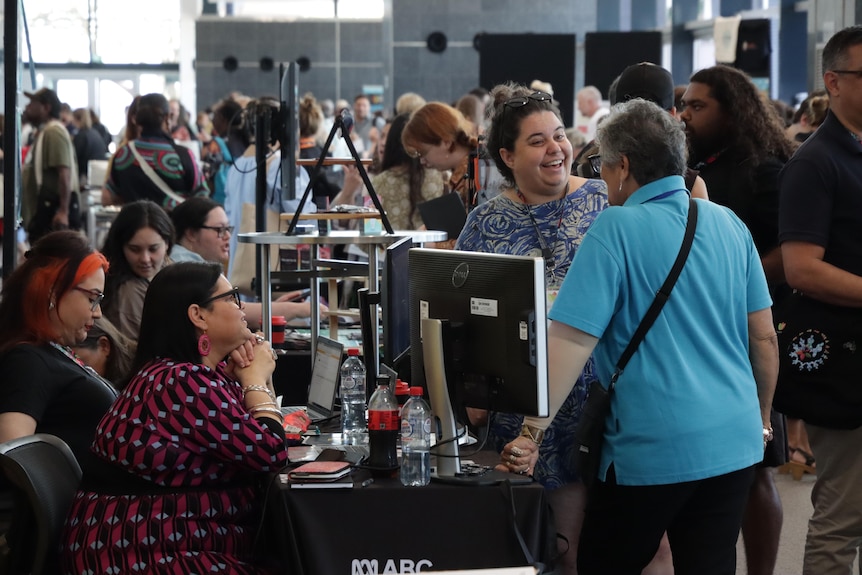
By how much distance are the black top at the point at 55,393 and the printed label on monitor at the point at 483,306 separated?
3.56ft

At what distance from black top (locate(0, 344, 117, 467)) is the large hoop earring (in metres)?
0.43

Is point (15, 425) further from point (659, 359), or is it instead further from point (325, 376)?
point (659, 359)

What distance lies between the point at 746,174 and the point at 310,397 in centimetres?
152

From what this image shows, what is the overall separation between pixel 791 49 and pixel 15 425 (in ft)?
35.3

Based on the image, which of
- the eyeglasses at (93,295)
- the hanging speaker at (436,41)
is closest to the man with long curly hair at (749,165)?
the eyeglasses at (93,295)

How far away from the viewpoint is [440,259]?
8.20 feet

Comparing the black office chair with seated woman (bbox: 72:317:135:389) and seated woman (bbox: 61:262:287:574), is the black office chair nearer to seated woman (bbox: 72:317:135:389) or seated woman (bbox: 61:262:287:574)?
seated woman (bbox: 61:262:287:574)

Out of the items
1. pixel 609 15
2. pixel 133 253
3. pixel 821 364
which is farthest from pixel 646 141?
pixel 609 15

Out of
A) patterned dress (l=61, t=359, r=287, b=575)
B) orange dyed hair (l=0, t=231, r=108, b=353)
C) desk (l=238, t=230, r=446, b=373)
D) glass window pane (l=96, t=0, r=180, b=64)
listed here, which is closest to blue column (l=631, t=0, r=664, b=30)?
glass window pane (l=96, t=0, r=180, b=64)

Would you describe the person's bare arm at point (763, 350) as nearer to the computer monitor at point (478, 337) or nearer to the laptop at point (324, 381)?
the computer monitor at point (478, 337)

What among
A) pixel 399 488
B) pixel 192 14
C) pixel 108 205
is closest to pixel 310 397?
pixel 399 488

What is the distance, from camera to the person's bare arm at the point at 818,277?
2846mm

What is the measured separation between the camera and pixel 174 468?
251 cm

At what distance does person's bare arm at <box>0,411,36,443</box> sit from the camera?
8.87 feet
